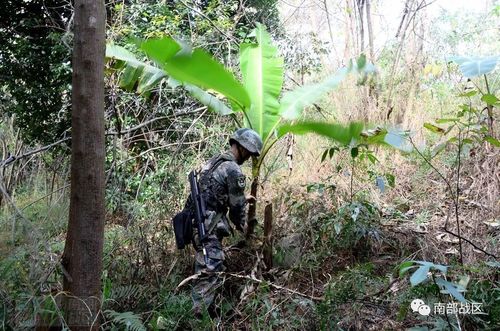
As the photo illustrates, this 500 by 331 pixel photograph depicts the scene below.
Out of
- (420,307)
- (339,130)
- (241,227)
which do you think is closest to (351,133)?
(339,130)

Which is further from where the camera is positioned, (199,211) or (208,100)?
(208,100)

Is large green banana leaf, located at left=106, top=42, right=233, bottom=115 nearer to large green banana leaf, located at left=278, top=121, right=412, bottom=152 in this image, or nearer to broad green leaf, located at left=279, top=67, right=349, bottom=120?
broad green leaf, located at left=279, top=67, right=349, bottom=120

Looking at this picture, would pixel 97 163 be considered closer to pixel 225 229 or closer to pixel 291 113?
pixel 225 229

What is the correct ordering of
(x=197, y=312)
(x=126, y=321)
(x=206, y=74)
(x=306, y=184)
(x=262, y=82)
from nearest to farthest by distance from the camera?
(x=126, y=321) → (x=206, y=74) → (x=197, y=312) → (x=262, y=82) → (x=306, y=184)

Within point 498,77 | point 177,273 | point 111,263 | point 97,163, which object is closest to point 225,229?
point 177,273

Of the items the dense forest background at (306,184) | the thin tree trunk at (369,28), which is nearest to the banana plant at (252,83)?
the dense forest background at (306,184)

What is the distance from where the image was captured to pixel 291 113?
419 centimetres

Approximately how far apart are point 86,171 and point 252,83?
2.36m

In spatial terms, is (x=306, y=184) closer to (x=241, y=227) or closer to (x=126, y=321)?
(x=241, y=227)

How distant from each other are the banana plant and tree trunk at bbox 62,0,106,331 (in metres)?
0.75

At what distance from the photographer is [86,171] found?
263cm

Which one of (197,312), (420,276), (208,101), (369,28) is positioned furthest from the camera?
(369,28)

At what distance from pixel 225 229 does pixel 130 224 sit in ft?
3.49

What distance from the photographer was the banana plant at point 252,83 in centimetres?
358
